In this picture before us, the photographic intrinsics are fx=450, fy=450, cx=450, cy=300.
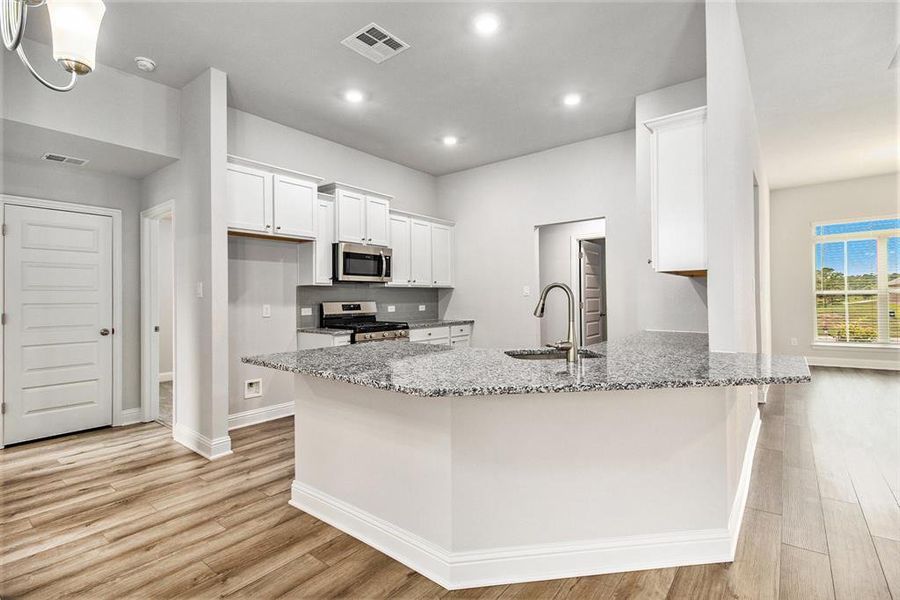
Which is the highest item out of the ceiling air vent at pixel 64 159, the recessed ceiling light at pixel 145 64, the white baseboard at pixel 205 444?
the recessed ceiling light at pixel 145 64

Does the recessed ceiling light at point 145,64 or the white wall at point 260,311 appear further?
the white wall at point 260,311

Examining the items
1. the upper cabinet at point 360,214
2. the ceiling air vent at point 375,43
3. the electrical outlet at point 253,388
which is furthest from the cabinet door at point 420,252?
the ceiling air vent at point 375,43

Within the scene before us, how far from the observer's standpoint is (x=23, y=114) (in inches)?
115

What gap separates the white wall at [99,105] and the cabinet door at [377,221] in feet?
5.99

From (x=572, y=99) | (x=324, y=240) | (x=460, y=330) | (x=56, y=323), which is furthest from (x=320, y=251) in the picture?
(x=572, y=99)

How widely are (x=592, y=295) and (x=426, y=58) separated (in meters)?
4.21

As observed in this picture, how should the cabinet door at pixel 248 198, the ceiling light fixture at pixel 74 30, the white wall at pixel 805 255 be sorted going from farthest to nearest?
the white wall at pixel 805 255 < the cabinet door at pixel 248 198 < the ceiling light fixture at pixel 74 30

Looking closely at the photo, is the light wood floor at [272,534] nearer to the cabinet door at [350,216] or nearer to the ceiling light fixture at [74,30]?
the ceiling light fixture at [74,30]

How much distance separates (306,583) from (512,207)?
14.8 feet

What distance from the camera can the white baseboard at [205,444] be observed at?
330 centimetres

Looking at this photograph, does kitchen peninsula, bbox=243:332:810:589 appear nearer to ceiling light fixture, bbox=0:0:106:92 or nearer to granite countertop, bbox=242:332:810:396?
granite countertop, bbox=242:332:810:396

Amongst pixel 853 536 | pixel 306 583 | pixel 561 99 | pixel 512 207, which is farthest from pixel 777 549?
pixel 512 207

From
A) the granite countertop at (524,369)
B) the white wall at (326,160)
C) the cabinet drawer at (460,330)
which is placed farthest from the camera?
the cabinet drawer at (460,330)

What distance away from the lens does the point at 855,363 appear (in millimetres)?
6699
